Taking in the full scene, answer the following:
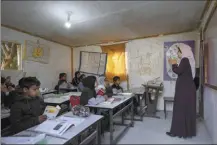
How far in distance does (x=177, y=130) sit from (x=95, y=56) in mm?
3394

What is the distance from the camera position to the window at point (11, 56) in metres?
3.47

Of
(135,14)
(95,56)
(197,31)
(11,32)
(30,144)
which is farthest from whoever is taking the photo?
(95,56)

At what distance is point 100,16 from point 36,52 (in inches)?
84.3

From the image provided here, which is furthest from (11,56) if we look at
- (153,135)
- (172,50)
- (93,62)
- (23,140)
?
(172,50)

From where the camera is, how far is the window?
11.4 feet

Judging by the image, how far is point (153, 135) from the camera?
289 centimetres

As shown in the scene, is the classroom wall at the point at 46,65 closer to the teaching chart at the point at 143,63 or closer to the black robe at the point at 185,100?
the teaching chart at the point at 143,63

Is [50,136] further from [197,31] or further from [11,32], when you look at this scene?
[197,31]

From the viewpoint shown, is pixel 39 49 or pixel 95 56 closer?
pixel 39 49

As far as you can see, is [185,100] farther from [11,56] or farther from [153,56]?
[11,56]

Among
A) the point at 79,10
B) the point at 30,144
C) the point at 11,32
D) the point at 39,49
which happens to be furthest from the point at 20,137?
the point at 39,49

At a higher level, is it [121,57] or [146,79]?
[121,57]

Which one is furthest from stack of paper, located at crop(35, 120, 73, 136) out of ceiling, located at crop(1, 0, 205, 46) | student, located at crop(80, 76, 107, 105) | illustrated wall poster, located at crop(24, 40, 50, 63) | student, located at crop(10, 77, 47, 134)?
illustrated wall poster, located at crop(24, 40, 50, 63)

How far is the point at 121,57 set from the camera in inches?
200
